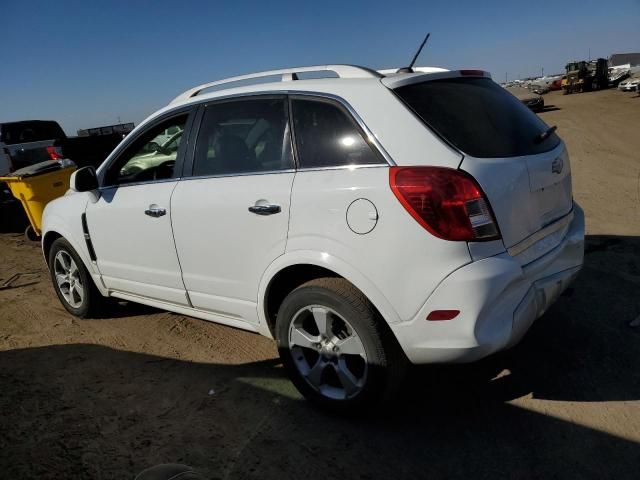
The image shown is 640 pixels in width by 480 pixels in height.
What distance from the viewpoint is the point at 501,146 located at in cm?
257

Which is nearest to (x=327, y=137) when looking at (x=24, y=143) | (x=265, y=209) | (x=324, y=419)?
(x=265, y=209)

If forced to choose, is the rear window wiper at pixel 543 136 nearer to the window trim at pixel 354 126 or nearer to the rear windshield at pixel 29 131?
the window trim at pixel 354 126

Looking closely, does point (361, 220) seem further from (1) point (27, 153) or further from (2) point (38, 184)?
(1) point (27, 153)

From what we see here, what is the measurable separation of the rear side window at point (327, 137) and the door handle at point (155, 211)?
45.5 inches

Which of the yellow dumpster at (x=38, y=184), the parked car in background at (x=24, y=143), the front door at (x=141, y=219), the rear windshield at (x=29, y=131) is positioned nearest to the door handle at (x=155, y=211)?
the front door at (x=141, y=219)

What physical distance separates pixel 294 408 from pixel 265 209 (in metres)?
1.18

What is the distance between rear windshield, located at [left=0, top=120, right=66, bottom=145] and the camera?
1021 cm

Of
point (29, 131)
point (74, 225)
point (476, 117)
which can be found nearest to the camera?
point (476, 117)

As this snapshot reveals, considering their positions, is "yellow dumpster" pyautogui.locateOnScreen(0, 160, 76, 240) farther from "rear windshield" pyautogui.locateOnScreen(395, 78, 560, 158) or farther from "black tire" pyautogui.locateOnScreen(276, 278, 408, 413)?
"rear windshield" pyautogui.locateOnScreen(395, 78, 560, 158)

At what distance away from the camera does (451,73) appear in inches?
115

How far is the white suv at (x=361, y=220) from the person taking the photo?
2.30 meters

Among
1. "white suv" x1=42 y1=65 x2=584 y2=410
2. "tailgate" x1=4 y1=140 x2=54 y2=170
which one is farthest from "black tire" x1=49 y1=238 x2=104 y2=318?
"tailgate" x1=4 y1=140 x2=54 y2=170

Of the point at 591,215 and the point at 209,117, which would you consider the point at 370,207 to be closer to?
the point at 209,117

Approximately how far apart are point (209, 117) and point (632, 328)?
10.6ft
